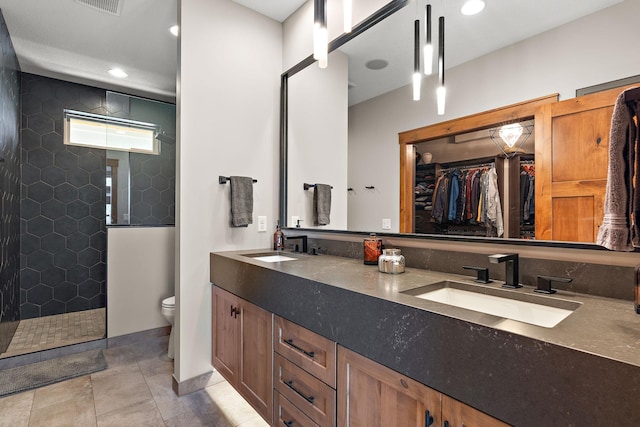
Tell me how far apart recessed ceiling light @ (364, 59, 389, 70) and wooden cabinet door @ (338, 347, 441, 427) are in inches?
61.2

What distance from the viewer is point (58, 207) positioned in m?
3.45

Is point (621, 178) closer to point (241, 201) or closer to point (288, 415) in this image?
point (288, 415)

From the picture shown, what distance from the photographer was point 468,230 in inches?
57.9

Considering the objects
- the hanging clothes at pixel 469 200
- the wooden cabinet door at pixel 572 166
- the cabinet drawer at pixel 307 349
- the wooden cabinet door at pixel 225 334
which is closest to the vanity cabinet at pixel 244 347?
the wooden cabinet door at pixel 225 334

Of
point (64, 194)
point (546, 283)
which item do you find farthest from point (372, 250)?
point (64, 194)

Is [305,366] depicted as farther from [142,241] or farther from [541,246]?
[142,241]

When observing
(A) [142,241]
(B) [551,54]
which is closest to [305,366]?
(B) [551,54]

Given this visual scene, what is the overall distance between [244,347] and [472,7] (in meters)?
2.07

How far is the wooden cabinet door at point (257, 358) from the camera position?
Answer: 1.57 meters

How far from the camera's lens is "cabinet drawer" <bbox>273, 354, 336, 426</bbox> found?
1.22 metres

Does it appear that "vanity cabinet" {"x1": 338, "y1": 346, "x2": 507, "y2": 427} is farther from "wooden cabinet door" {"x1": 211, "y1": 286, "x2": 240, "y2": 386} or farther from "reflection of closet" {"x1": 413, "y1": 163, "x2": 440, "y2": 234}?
"wooden cabinet door" {"x1": 211, "y1": 286, "x2": 240, "y2": 386}

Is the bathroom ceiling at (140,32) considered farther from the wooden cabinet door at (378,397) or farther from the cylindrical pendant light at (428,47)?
the wooden cabinet door at (378,397)

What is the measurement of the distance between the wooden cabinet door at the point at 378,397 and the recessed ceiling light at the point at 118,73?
353 centimetres

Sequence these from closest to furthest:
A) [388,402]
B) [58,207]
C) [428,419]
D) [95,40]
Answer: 1. [428,419]
2. [388,402]
3. [95,40]
4. [58,207]
